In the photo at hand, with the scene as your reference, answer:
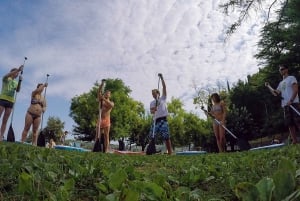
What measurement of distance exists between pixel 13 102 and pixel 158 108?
3794mm

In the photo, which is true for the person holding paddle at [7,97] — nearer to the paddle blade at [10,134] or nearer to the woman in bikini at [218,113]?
the paddle blade at [10,134]

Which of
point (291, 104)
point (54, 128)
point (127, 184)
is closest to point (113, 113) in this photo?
point (54, 128)

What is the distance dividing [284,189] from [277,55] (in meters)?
36.7

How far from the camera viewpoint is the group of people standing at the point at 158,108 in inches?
306

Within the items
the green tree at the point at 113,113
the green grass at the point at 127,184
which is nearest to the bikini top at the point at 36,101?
the green grass at the point at 127,184

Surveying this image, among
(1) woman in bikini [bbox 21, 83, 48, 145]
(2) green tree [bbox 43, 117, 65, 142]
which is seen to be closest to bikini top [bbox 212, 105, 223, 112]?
(1) woman in bikini [bbox 21, 83, 48, 145]

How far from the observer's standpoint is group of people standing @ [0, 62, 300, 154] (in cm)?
777

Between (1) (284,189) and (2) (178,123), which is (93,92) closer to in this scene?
(2) (178,123)

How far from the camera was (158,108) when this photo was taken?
9852 millimetres

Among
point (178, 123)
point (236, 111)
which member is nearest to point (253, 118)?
point (236, 111)

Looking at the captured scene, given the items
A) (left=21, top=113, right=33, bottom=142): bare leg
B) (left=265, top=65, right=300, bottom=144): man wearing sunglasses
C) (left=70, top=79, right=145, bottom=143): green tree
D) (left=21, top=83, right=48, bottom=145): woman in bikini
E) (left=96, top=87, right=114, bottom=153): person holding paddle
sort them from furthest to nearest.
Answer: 1. (left=70, top=79, right=145, bottom=143): green tree
2. (left=96, top=87, right=114, bottom=153): person holding paddle
3. (left=21, top=83, right=48, bottom=145): woman in bikini
4. (left=21, top=113, right=33, bottom=142): bare leg
5. (left=265, top=65, right=300, bottom=144): man wearing sunglasses

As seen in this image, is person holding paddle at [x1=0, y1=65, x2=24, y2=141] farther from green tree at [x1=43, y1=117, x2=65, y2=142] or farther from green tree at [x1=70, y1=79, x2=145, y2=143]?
green tree at [x1=43, y1=117, x2=65, y2=142]

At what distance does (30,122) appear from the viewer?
939 centimetres

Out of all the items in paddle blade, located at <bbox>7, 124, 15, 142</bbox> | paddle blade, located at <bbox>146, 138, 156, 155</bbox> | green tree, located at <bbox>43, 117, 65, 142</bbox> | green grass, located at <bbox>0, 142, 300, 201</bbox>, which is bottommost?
green grass, located at <bbox>0, 142, 300, 201</bbox>
